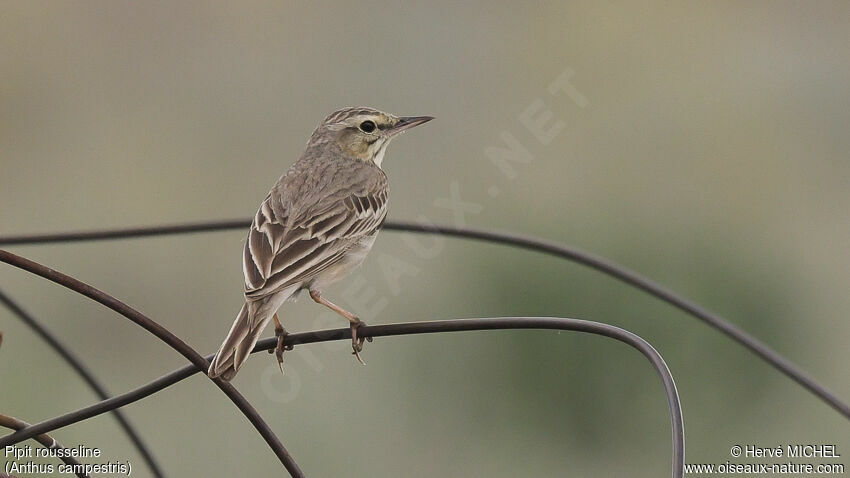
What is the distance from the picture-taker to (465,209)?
643 inches

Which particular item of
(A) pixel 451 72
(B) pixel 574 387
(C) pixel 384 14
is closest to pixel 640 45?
(A) pixel 451 72

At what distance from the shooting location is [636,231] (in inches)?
545

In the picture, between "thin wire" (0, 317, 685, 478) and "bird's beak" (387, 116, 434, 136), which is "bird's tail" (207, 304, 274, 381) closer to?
"thin wire" (0, 317, 685, 478)

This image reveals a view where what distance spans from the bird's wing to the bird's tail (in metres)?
0.14

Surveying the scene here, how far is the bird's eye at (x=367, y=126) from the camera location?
6192 millimetres

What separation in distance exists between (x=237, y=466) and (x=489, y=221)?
5263 millimetres

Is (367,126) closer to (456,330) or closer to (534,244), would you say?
(534,244)

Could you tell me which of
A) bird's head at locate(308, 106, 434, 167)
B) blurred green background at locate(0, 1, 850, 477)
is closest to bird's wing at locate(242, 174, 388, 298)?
bird's head at locate(308, 106, 434, 167)

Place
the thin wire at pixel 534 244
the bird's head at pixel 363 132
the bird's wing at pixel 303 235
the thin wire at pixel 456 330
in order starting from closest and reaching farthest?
the thin wire at pixel 456 330 → the thin wire at pixel 534 244 → the bird's wing at pixel 303 235 → the bird's head at pixel 363 132

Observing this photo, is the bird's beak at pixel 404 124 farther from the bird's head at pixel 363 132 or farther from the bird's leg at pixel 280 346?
the bird's leg at pixel 280 346

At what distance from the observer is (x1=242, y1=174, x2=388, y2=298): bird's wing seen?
15.0ft

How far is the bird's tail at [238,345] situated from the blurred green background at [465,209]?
254 inches

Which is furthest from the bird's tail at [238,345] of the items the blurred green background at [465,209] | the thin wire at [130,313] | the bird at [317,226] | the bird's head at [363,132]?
the blurred green background at [465,209]

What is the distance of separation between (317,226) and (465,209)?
11.3 meters
